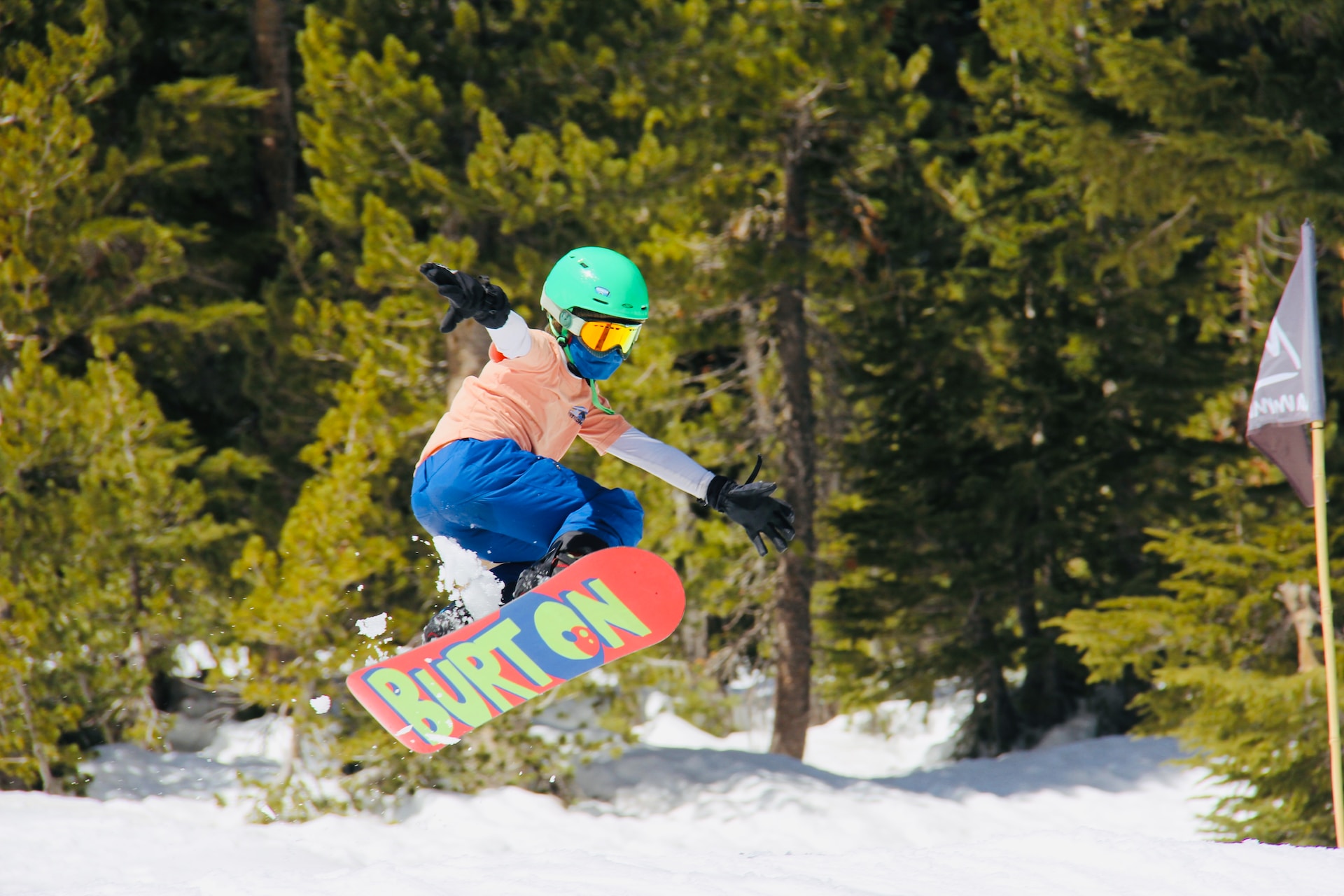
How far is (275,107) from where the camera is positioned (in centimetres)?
1179

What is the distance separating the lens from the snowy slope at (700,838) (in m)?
4.77

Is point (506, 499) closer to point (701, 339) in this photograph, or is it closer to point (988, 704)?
point (701, 339)

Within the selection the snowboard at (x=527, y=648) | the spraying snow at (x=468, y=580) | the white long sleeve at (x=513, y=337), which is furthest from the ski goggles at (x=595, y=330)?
the spraying snow at (x=468, y=580)

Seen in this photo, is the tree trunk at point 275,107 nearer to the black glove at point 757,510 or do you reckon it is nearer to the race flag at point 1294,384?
the black glove at point 757,510

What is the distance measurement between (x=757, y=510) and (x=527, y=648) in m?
1.11

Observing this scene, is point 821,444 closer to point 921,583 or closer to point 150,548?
point 921,583

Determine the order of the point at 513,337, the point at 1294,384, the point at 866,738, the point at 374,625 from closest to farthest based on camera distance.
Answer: the point at 513,337, the point at 374,625, the point at 1294,384, the point at 866,738

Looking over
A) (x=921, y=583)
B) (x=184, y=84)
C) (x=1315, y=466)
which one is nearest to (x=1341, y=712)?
(x=1315, y=466)

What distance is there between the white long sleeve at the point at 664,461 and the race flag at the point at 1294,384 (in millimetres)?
4055

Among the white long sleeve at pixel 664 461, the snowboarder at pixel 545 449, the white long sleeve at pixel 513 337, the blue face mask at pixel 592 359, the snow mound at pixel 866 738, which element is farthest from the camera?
the snow mound at pixel 866 738

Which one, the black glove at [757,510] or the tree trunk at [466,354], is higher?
the tree trunk at [466,354]

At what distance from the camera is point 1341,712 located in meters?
7.68

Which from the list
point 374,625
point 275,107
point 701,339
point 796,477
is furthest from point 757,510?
point 275,107

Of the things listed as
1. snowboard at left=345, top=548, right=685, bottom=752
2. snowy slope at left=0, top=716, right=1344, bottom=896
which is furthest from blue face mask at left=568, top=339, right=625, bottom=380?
snowy slope at left=0, top=716, right=1344, bottom=896
